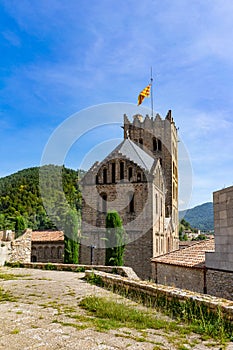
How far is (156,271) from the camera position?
17.4 m

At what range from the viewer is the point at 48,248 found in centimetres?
3494

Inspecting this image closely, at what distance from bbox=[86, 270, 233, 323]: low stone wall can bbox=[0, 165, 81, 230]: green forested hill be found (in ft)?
159

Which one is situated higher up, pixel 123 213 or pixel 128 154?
pixel 128 154

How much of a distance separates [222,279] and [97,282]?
434 centimetres

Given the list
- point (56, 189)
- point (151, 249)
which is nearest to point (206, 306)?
Result: point (151, 249)

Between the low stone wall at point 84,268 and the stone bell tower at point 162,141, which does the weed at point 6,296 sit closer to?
the low stone wall at point 84,268

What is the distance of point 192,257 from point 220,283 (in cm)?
350

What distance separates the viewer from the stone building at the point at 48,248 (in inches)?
1357

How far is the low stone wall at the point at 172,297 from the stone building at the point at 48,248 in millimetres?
24640

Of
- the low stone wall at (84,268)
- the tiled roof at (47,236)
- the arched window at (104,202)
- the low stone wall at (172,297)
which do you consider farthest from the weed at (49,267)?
the tiled roof at (47,236)

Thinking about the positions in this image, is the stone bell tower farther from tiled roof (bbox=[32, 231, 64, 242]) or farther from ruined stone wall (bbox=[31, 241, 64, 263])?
ruined stone wall (bbox=[31, 241, 64, 263])

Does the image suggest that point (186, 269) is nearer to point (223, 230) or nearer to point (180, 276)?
point (180, 276)

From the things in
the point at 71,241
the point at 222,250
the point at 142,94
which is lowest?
the point at 71,241

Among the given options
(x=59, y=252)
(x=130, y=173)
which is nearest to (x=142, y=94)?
(x=130, y=173)
